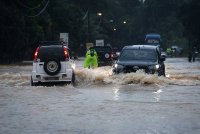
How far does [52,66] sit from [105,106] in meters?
7.76

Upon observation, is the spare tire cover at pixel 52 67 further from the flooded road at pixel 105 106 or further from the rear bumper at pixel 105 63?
the rear bumper at pixel 105 63

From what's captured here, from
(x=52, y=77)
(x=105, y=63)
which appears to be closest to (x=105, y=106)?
(x=52, y=77)

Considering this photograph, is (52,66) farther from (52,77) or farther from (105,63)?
(105,63)

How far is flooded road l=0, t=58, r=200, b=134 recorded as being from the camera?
1223 centimetres

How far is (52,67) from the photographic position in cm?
2362

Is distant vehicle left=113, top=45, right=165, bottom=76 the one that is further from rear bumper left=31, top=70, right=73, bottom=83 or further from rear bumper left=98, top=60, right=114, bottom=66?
rear bumper left=98, top=60, right=114, bottom=66

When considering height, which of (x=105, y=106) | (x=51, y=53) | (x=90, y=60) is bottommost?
(x=105, y=106)

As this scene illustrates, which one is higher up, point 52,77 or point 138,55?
point 138,55

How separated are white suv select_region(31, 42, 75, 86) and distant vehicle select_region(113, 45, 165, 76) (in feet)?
7.01

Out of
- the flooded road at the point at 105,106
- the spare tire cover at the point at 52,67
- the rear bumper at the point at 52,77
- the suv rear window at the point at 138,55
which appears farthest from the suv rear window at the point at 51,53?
the suv rear window at the point at 138,55

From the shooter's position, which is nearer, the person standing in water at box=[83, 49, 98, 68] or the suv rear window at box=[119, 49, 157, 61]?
the suv rear window at box=[119, 49, 157, 61]

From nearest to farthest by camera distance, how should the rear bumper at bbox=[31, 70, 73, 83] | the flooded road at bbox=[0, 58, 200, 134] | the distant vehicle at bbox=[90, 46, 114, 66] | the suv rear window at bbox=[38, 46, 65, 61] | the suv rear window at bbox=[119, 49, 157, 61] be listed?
the flooded road at bbox=[0, 58, 200, 134] → the rear bumper at bbox=[31, 70, 73, 83] → the suv rear window at bbox=[38, 46, 65, 61] → the suv rear window at bbox=[119, 49, 157, 61] → the distant vehicle at bbox=[90, 46, 114, 66]

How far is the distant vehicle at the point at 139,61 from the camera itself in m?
24.7

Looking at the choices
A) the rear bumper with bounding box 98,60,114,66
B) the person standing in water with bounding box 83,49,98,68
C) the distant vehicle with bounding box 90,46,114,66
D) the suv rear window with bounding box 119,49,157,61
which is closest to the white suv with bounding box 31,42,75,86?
the suv rear window with bounding box 119,49,157,61
